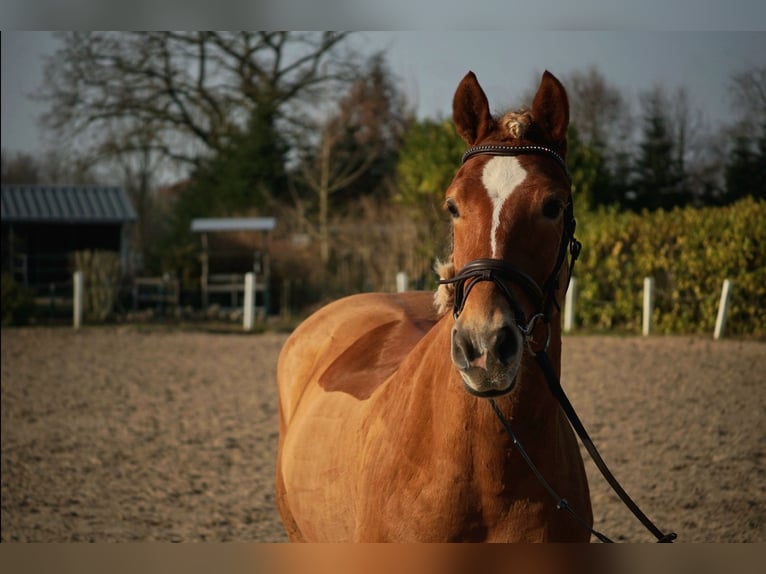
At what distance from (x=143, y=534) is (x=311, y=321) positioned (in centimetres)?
235

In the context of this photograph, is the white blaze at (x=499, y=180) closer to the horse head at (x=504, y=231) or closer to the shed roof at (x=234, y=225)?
the horse head at (x=504, y=231)

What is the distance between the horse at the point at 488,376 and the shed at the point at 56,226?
66.4ft

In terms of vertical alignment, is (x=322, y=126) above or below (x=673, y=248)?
above

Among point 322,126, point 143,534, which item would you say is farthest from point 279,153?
point 143,534

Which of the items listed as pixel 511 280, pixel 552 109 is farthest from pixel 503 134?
pixel 511 280

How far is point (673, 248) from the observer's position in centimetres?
1167

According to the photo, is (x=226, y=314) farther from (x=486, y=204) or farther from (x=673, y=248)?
(x=486, y=204)

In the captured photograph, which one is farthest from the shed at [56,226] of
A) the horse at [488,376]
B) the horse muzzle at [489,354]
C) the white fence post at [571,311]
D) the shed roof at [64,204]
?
the horse muzzle at [489,354]

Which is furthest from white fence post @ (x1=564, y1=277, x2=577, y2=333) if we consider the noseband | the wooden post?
the noseband

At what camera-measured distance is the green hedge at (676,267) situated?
8305 millimetres

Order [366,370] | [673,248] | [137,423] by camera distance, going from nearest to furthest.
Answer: [366,370], [137,423], [673,248]

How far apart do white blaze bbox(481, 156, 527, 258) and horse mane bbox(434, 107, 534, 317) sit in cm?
11

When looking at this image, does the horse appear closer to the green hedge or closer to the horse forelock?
the horse forelock

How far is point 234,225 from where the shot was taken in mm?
22969
